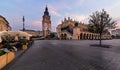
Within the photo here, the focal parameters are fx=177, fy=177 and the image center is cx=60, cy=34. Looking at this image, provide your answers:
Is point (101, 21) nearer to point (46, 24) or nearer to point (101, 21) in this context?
point (101, 21)

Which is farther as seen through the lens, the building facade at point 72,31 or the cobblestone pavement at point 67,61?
the building facade at point 72,31

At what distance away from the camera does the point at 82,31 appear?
388ft

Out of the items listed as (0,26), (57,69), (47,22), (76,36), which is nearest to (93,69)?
(57,69)

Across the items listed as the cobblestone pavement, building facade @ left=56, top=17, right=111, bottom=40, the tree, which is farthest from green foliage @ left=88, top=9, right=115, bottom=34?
building facade @ left=56, top=17, right=111, bottom=40

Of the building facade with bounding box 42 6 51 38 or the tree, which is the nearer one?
the tree

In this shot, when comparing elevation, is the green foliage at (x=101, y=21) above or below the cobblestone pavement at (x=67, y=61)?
above

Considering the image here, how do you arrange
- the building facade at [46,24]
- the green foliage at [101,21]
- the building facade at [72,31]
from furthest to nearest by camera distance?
the building facade at [46,24]
the building facade at [72,31]
the green foliage at [101,21]

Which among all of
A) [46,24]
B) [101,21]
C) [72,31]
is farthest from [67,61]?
[46,24]

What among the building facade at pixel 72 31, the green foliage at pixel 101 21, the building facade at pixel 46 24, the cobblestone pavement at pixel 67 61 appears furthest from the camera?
the building facade at pixel 46 24

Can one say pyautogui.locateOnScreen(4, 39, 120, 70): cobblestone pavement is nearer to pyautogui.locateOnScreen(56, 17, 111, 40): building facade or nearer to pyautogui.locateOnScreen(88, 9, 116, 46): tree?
pyautogui.locateOnScreen(88, 9, 116, 46): tree

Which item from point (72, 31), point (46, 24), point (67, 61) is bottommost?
point (67, 61)

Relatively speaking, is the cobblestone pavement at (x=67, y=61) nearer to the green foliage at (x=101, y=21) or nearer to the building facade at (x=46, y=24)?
the green foliage at (x=101, y=21)

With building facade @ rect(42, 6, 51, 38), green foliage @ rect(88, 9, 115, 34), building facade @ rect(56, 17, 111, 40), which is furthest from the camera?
building facade @ rect(42, 6, 51, 38)

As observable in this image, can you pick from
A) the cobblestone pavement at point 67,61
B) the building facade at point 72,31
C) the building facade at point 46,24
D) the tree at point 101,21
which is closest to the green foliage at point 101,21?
the tree at point 101,21
